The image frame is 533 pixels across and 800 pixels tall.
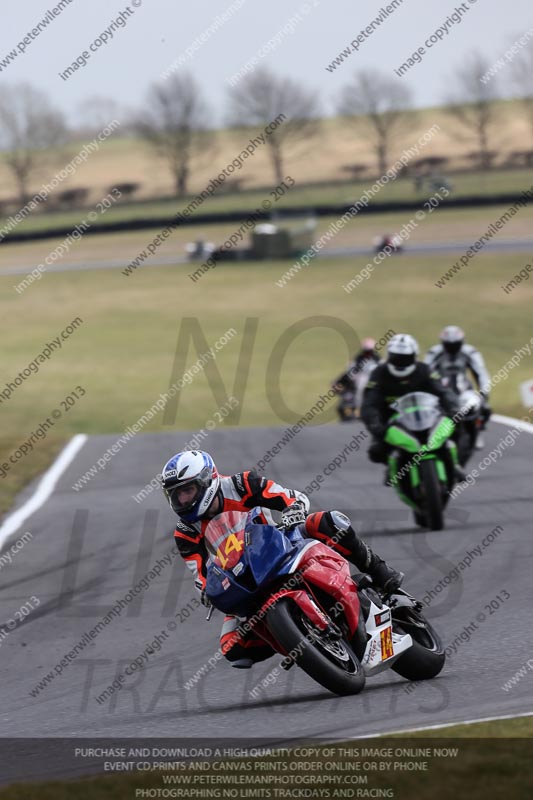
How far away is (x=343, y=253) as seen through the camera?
5397 cm

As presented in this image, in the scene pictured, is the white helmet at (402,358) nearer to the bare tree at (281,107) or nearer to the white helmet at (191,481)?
the white helmet at (191,481)

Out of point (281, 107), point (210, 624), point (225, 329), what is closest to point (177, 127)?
point (281, 107)

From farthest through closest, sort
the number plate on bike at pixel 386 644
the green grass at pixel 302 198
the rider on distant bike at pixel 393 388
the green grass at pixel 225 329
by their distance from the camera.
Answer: the green grass at pixel 302 198 → the green grass at pixel 225 329 → the rider on distant bike at pixel 393 388 → the number plate on bike at pixel 386 644

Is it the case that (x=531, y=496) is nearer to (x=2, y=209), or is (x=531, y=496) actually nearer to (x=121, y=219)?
(x=121, y=219)

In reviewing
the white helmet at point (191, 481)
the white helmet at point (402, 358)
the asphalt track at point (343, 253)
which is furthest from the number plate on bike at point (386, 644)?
the asphalt track at point (343, 253)

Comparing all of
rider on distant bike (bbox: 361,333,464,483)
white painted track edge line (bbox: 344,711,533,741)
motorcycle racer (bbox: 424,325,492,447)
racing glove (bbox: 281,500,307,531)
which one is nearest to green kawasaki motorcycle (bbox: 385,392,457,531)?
rider on distant bike (bbox: 361,333,464,483)

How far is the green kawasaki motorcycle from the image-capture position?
11.2 meters

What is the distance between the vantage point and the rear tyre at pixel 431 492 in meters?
11.1

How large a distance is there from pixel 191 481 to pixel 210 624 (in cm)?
264

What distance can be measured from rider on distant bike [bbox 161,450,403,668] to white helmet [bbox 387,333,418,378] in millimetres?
5027

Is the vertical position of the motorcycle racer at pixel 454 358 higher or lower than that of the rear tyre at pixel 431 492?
lower

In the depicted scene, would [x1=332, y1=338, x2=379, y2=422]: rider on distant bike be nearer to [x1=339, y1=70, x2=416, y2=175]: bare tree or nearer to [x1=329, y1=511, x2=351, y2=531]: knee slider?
[x1=329, y1=511, x2=351, y2=531]: knee slider

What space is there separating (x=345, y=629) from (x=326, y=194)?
63.0m

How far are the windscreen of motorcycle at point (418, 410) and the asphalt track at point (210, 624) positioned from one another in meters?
1.01
